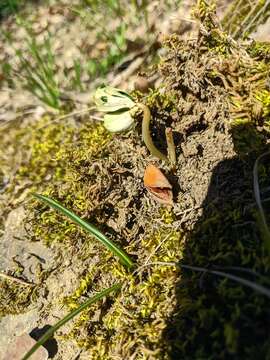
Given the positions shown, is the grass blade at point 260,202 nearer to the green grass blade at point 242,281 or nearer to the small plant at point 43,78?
the green grass blade at point 242,281

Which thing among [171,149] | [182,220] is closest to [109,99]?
[171,149]

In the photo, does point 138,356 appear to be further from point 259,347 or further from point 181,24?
point 181,24

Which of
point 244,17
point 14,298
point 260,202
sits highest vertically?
point 244,17

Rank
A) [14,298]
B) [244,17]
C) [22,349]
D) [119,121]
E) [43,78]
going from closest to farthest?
1. [22,349]
2. [119,121]
3. [14,298]
4. [244,17]
5. [43,78]

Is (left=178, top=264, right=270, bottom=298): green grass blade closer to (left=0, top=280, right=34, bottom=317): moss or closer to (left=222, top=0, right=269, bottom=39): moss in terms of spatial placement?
(left=0, top=280, right=34, bottom=317): moss

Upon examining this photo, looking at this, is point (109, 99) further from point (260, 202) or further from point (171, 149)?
point (260, 202)

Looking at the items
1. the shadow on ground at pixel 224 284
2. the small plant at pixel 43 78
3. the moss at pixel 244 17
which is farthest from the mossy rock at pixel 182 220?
the small plant at pixel 43 78
